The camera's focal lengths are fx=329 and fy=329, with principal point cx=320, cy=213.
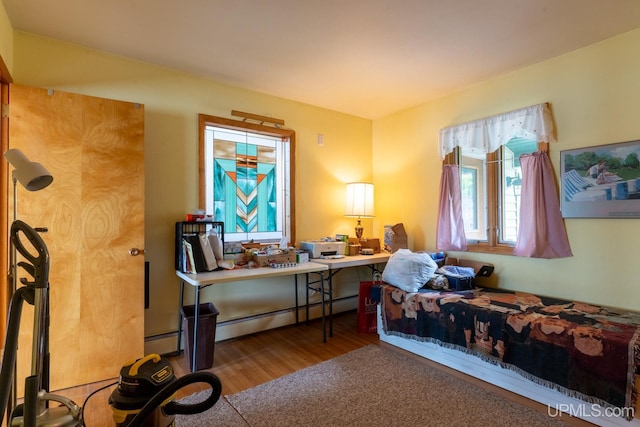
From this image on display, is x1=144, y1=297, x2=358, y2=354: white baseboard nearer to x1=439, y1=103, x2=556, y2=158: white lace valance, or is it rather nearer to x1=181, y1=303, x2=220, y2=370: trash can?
x1=181, y1=303, x2=220, y2=370: trash can

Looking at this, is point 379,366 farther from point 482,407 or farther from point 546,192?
point 546,192

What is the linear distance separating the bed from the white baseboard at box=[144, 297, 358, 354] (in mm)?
1077

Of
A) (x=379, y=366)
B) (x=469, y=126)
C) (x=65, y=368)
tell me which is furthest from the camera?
(x=469, y=126)

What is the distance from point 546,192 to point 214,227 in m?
2.95

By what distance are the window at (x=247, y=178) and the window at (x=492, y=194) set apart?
189 cm

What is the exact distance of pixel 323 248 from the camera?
357cm

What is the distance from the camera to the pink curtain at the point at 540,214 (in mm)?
2729

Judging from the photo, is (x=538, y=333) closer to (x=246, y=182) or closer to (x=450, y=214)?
(x=450, y=214)

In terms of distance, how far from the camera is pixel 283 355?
2857 mm

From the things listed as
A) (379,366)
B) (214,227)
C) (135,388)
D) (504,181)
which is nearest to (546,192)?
(504,181)

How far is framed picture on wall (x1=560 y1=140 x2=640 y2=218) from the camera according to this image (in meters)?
2.39

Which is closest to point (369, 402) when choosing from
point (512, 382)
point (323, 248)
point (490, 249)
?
point (512, 382)

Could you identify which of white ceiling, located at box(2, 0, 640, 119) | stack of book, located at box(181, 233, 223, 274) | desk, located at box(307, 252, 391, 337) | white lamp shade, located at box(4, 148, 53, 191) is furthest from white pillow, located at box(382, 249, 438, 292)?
white lamp shade, located at box(4, 148, 53, 191)

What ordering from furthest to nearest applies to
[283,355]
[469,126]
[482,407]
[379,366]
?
[469,126], [283,355], [379,366], [482,407]
